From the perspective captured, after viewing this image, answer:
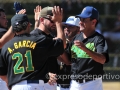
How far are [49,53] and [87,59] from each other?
39.0 inches

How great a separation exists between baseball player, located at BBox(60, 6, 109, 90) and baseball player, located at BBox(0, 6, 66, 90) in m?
0.89

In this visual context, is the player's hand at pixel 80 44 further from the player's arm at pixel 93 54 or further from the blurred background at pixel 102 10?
the blurred background at pixel 102 10

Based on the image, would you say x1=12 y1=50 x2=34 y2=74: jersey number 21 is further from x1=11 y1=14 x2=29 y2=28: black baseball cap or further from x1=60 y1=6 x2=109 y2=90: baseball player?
x1=60 y1=6 x2=109 y2=90: baseball player

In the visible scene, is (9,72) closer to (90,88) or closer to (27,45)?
(27,45)

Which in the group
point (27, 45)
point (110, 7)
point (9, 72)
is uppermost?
point (110, 7)

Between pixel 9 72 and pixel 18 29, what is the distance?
1.73 feet

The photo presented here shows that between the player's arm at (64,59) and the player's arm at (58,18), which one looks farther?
the player's arm at (64,59)

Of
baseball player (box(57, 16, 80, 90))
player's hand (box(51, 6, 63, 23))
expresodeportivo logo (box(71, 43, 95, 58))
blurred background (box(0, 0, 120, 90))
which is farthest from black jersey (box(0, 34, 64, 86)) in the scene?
blurred background (box(0, 0, 120, 90))

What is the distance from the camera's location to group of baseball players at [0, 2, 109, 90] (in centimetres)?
519

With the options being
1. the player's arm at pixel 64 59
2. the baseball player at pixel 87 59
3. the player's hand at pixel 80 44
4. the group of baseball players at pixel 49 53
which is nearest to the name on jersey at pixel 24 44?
the group of baseball players at pixel 49 53

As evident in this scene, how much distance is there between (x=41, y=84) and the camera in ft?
17.3

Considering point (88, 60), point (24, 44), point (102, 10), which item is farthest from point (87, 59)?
point (102, 10)

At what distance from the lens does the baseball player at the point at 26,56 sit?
5.17 metres

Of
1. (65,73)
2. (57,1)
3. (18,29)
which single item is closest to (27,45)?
(18,29)
